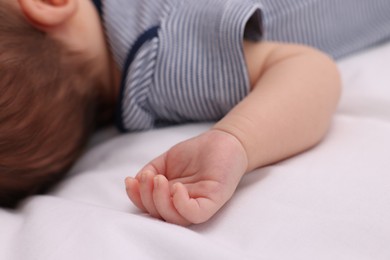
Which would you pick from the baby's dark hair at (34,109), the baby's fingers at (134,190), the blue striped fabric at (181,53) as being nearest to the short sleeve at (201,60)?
the blue striped fabric at (181,53)

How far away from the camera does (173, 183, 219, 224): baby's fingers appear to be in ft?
1.92

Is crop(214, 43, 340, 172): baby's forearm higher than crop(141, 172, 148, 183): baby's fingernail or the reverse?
the reverse

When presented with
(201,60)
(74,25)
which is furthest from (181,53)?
(74,25)

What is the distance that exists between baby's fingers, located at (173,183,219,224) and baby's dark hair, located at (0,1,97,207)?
0.25 meters

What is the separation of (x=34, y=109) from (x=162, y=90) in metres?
0.21

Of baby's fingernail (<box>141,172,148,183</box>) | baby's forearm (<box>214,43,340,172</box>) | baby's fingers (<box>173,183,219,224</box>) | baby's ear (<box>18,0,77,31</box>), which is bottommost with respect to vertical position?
baby's forearm (<box>214,43,340,172</box>)

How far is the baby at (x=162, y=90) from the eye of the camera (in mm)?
649

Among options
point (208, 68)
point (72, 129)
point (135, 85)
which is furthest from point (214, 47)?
point (72, 129)

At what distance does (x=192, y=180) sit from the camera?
637mm

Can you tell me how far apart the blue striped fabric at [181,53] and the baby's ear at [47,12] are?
0.08 m

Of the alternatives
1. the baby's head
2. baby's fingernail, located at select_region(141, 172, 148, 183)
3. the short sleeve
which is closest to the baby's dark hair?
the baby's head

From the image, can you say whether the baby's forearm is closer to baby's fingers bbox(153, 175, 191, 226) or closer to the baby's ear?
baby's fingers bbox(153, 175, 191, 226)

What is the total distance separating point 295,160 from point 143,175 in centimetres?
21

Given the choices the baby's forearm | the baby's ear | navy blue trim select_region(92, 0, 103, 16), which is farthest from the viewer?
navy blue trim select_region(92, 0, 103, 16)
